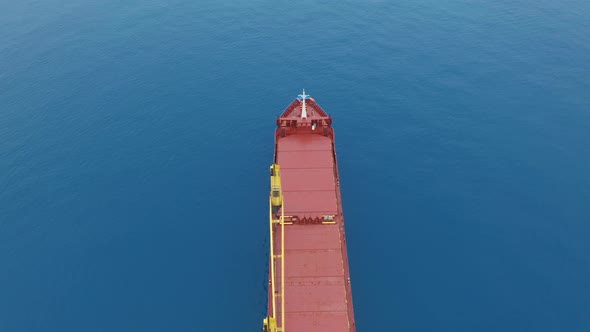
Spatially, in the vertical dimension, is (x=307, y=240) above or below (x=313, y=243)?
above

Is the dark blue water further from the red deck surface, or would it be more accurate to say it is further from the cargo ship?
the red deck surface

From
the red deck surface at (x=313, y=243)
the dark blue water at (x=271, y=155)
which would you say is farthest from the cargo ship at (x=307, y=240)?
the dark blue water at (x=271, y=155)

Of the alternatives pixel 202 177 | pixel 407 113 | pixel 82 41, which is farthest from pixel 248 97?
pixel 82 41

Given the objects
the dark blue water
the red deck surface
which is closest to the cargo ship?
the red deck surface

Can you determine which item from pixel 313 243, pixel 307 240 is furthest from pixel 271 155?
pixel 313 243

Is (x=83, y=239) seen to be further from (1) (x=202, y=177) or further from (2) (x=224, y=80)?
(2) (x=224, y=80)

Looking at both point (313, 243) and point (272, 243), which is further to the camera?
point (313, 243)

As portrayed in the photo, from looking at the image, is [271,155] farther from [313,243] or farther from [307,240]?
[313,243]
